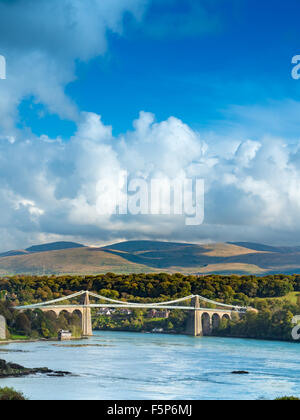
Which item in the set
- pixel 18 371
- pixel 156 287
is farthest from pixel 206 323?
pixel 18 371

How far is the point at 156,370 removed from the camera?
1556 inches

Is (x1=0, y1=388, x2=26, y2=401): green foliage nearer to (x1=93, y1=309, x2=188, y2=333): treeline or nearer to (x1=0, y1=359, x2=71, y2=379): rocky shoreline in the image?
(x1=0, y1=359, x2=71, y2=379): rocky shoreline

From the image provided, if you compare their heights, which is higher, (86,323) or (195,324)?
(86,323)

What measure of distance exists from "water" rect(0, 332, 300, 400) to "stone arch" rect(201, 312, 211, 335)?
18.0m

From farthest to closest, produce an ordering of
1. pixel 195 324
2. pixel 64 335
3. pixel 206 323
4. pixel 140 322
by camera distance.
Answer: pixel 140 322 → pixel 206 323 → pixel 195 324 → pixel 64 335

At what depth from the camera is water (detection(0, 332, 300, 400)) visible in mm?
30125

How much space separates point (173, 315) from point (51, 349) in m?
33.3

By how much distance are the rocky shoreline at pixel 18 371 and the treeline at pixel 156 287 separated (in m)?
48.5

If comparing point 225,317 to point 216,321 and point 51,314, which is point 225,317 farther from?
point 51,314

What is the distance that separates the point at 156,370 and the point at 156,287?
5205 cm

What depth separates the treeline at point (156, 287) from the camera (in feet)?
282

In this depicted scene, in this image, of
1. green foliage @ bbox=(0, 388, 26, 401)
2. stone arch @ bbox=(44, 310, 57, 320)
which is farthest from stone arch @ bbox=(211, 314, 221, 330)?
green foliage @ bbox=(0, 388, 26, 401)
